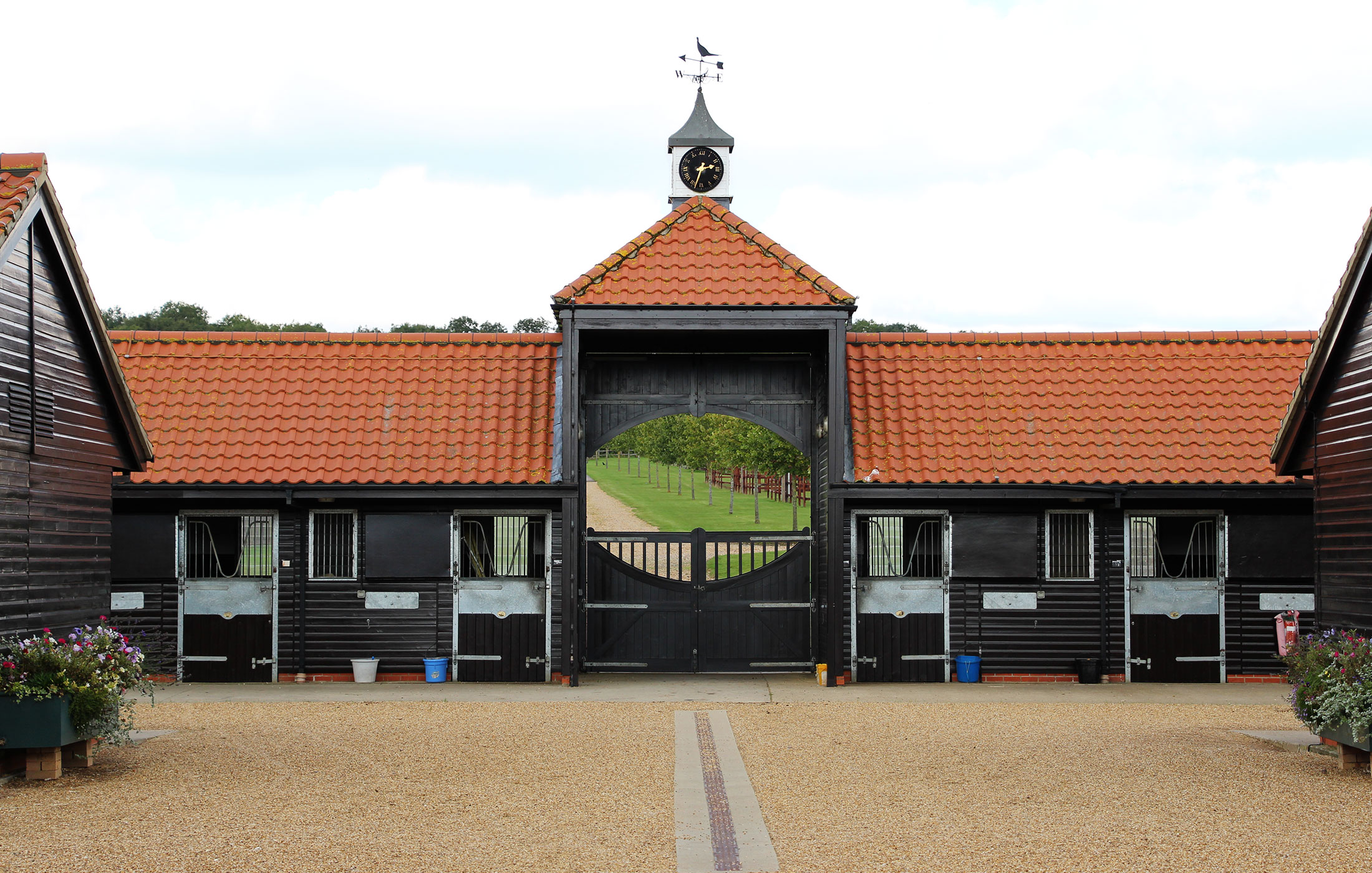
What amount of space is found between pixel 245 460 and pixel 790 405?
24.3 ft

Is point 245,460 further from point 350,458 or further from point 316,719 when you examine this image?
point 316,719

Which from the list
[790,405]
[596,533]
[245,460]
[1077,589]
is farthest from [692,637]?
[245,460]

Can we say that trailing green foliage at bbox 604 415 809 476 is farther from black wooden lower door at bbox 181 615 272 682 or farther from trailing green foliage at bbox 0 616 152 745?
trailing green foliage at bbox 0 616 152 745

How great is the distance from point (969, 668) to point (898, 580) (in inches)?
58.0

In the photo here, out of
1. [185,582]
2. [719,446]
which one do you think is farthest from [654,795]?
[719,446]

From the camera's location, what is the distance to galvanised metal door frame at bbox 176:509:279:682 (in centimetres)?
1673

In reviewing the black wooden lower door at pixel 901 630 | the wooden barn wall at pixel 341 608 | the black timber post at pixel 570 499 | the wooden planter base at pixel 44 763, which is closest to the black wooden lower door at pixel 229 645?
the wooden barn wall at pixel 341 608

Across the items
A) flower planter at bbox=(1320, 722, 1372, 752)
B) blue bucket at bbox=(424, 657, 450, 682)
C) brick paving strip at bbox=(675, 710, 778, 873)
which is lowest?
brick paving strip at bbox=(675, 710, 778, 873)

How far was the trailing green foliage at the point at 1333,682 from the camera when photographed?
33.8 ft

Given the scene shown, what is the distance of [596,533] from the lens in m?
17.5

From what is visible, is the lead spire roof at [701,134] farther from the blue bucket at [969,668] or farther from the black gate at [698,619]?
the blue bucket at [969,668]

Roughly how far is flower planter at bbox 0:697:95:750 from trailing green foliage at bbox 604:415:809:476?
17.8m

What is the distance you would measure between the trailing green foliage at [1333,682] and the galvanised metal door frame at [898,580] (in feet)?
18.7

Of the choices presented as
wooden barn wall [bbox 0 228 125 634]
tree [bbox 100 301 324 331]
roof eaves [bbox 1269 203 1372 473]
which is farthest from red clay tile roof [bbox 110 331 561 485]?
tree [bbox 100 301 324 331]
